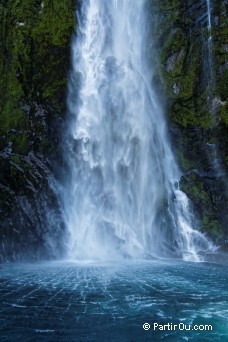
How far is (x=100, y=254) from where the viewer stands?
58.2 ft

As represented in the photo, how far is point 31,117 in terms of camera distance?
19594mm

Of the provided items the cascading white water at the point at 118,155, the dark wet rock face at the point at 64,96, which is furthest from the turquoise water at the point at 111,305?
the dark wet rock face at the point at 64,96

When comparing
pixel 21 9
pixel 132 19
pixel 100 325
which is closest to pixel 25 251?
pixel 100 325

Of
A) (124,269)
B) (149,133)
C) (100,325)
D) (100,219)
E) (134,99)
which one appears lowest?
(100,325)

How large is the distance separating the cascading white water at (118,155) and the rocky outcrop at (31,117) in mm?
898

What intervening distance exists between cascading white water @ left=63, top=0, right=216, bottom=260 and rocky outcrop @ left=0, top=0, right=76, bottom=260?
90cm

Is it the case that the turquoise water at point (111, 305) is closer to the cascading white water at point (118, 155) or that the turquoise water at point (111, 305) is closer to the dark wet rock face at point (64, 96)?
the cascading white water at point (118, 155)

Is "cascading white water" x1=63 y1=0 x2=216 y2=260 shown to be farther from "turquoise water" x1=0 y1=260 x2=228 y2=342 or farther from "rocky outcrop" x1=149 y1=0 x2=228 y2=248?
"turquoise water" x1=0 y1=260 x2=228 y2=342

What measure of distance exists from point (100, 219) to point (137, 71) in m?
8.96

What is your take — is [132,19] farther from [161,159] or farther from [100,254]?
[100,254]

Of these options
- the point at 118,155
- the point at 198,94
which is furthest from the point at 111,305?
the point at 198,94

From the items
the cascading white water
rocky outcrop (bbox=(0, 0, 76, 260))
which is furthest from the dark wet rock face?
the cascading white water

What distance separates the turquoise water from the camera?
6.43 m

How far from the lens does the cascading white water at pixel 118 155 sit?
1864 cm
